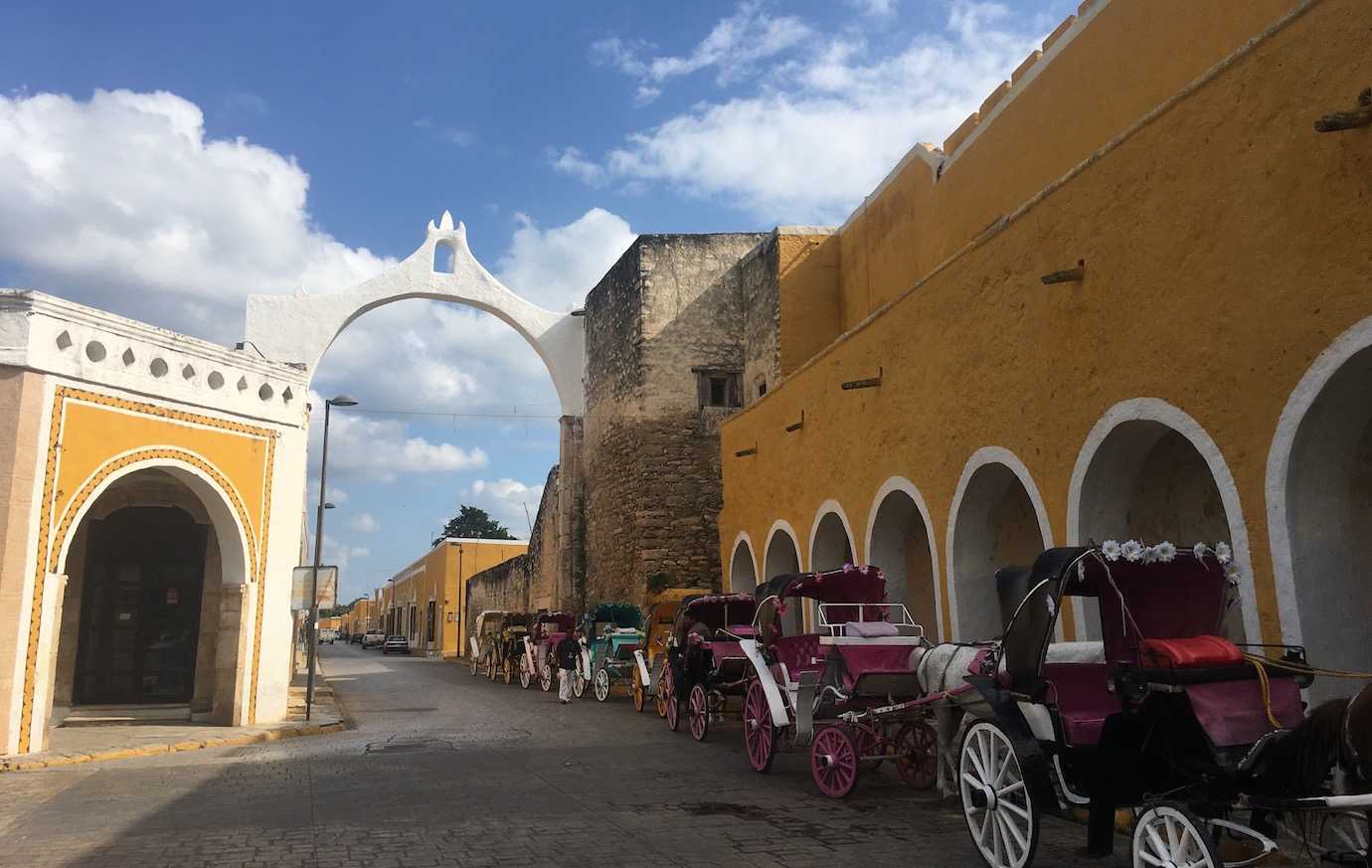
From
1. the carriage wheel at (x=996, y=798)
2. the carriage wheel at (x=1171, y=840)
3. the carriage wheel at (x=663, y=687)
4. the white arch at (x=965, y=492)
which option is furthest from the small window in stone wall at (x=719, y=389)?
the carriage wheel at (x=1171, y=840)

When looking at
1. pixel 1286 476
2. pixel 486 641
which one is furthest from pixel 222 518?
pixel 486 641

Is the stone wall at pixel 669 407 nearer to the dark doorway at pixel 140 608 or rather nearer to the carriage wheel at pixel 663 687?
the carriage wheel at pixel 663 687

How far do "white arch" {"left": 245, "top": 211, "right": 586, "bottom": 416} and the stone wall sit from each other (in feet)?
9.01

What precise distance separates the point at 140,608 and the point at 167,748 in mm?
4788

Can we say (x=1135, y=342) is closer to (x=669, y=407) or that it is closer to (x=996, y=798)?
(x=996, y=798)

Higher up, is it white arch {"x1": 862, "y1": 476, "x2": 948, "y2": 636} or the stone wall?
the stone wall

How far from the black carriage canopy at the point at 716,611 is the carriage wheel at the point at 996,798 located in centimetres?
680

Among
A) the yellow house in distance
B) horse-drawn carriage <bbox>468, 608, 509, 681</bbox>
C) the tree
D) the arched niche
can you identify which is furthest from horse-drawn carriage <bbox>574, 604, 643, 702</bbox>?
the tree

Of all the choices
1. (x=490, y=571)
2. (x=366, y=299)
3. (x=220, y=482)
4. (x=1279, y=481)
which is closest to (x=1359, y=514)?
(x=1279, y=481)

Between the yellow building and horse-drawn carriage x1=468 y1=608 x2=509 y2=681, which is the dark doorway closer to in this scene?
the yellow building

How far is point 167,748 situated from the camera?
10.6 m

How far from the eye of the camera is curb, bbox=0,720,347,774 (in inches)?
376

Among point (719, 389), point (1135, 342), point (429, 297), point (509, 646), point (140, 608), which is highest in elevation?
point (429, 297)

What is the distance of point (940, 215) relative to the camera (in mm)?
13352
